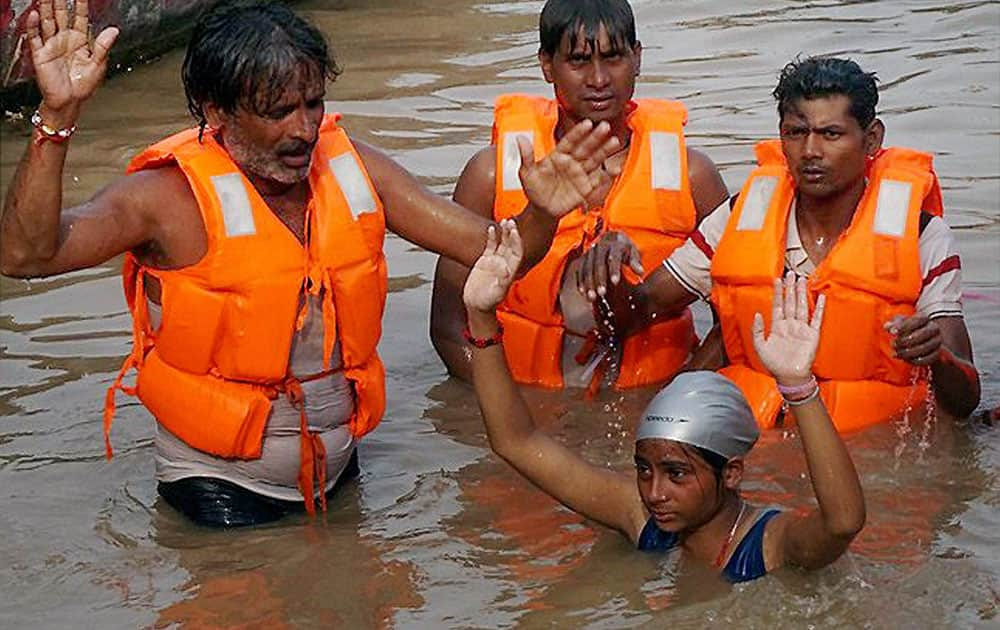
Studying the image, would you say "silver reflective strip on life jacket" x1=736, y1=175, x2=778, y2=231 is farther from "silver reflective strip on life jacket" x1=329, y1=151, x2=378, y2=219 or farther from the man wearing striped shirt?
"silver reflective strip on life jacket" x1=329, y1=151, x2=378, y2=219

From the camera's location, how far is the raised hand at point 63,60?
15.8 feet

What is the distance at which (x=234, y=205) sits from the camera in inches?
215

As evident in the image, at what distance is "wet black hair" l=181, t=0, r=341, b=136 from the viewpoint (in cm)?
526

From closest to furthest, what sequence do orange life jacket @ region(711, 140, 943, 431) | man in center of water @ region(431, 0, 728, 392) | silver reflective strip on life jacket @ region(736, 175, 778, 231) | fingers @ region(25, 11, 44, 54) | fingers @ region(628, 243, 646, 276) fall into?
fingers @ region(25, 11, 44, 54), fingers @ region(628, 243, 646, 276), orange life jacket @ region(711, 140, 943, 431), silver reflective strip on life jacket @ region(736, 175, 778, 231), man in center of water @ region(431, 0, 728, 392)

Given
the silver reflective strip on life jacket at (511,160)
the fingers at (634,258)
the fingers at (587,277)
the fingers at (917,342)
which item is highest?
the silver reflective strip on life jacket at (511,160)

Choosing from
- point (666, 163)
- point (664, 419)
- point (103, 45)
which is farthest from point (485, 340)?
point (666, 163)

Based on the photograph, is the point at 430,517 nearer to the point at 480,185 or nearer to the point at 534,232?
the point at 534,232

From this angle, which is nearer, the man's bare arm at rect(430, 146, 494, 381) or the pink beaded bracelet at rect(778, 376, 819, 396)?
the pink beaded bracelet at rect(778, 376, 819, 396)

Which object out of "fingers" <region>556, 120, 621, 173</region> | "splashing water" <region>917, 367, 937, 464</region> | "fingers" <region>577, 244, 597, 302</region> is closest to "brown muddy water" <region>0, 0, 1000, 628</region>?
"splashing water" <region>917, 367, 937, 464</region>

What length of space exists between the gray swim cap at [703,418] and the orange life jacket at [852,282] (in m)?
1.16

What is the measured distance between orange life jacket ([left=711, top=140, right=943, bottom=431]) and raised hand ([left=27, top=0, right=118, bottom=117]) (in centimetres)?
240

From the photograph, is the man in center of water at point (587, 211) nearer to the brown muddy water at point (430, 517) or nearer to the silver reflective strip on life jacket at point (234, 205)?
the brown muddy water at point (430, 517)

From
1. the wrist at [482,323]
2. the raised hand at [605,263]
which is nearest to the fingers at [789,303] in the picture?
the wrist at [482,323]

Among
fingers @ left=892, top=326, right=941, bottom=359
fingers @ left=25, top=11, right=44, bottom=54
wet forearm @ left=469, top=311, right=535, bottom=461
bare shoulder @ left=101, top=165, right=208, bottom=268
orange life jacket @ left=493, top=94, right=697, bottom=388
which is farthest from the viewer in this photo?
orange life jacket @ left=493, top=94, right=697, bottom=388
